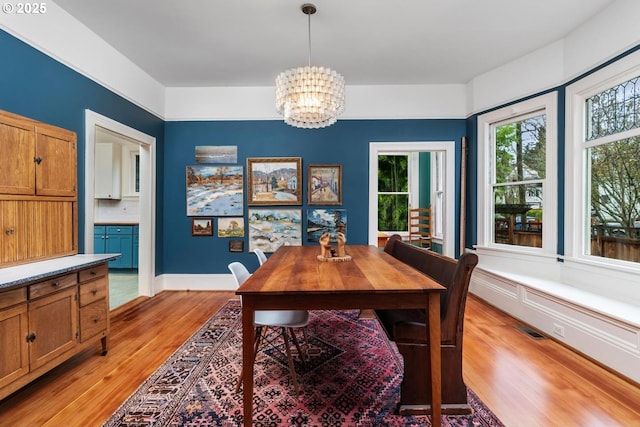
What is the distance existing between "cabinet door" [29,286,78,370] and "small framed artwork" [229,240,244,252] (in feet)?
7.58

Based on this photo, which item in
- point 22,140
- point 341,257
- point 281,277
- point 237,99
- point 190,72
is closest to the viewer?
point 281,277

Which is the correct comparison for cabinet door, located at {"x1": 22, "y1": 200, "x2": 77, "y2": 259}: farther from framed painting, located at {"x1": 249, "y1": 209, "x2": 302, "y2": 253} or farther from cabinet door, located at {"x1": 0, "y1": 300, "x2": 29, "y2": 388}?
framed painting, located at {"x1": 249, "y1": 209, "x2": 302, "y2": 253}

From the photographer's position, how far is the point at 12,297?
1754mm

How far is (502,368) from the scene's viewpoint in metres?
2.28

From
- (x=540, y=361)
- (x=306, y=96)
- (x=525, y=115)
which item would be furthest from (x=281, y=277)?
(x=525, y=115)

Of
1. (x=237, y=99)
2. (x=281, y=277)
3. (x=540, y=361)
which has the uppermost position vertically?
(x=237, y=99)

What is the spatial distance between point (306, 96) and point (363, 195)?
2.32 metres

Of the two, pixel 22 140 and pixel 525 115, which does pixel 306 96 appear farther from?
pixel 525 115

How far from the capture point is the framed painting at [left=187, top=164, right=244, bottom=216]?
446cm

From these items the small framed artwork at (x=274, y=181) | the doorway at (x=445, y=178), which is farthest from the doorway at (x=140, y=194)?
the doorway at (x=445, y=178)

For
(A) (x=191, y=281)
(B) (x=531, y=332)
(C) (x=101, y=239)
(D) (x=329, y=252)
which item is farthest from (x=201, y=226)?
(B) (x=531, y=332)

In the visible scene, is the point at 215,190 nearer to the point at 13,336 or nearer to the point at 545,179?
the point at 13,336

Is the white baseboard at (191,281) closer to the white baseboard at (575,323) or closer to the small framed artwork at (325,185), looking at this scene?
the small framed artwork at (325,185)

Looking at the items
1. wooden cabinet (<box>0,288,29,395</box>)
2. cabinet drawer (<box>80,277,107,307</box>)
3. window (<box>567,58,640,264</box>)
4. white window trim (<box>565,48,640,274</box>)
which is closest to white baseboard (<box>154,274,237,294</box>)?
cabinet drawer (<box>80,277,107,307</box>)
